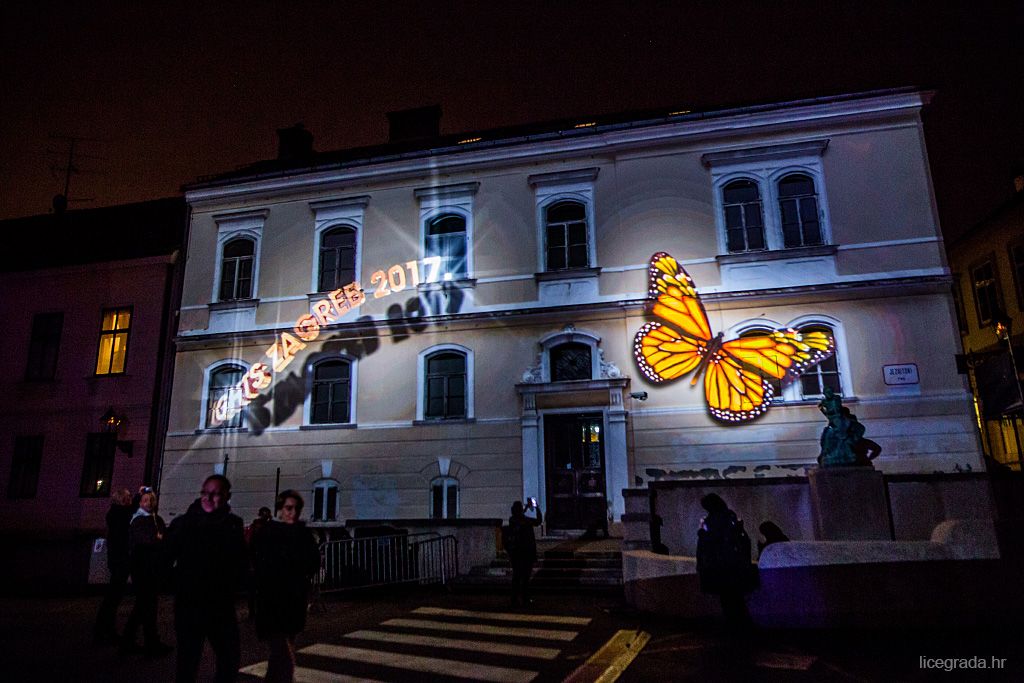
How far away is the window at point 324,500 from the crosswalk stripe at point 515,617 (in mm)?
7460

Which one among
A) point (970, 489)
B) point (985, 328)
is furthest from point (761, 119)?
point (985, 328)

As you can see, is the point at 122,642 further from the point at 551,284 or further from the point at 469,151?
the point at 469,151

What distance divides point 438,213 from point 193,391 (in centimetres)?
868

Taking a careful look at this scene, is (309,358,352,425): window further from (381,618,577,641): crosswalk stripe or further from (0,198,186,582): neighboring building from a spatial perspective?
(381,618,577,641): crosswalk stripe

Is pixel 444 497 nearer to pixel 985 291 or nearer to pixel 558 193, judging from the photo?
pixel 558 193

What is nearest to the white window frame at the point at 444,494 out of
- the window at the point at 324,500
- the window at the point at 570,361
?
the window at the point at 324,500

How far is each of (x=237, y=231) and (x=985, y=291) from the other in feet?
89.9

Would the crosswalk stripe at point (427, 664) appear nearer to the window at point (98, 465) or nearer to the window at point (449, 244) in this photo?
the window at point (449, 244)

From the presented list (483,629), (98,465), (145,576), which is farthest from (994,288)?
(98,465)

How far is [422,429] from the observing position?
17.4 metres

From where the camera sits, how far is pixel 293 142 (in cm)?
2394

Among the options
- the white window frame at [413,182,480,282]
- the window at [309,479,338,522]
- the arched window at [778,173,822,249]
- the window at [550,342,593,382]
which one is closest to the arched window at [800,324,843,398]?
the arched window at [778,173,822,249]

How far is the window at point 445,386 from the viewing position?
17547 millimetres

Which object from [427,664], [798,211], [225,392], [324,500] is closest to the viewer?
[427,664]
